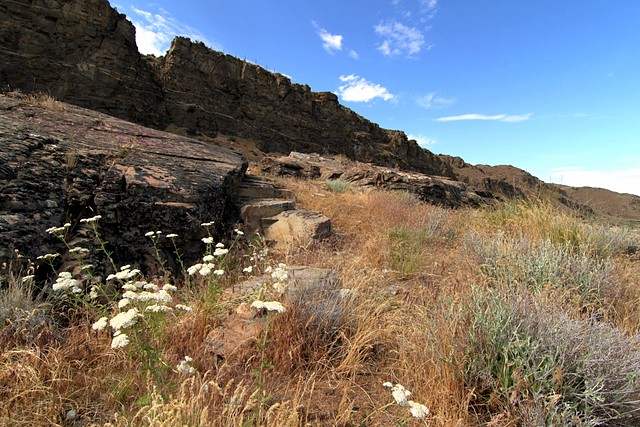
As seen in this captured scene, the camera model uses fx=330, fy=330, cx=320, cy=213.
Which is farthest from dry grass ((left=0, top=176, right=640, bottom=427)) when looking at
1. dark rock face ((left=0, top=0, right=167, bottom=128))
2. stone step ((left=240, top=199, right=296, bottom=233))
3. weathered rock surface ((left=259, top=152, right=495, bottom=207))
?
dark rock face ((left=0, top=0, right=167, bottom=128))

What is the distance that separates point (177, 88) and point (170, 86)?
62 cm

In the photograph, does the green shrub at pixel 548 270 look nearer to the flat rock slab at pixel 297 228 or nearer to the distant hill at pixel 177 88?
the flat rock slab at pixel 297 228

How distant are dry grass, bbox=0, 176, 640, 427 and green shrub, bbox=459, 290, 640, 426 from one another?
1.8 inches

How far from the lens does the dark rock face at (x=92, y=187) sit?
3072 millimetres

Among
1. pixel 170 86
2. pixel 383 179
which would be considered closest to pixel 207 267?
pixel 383 179

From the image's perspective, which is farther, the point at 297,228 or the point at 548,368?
the point at 297,228

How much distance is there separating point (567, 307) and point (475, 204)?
1161 centimetres

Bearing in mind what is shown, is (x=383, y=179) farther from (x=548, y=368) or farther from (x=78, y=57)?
(x=78, y=57)

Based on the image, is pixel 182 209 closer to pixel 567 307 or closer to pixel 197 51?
pixel 567 307

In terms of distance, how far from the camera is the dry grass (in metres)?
1.55

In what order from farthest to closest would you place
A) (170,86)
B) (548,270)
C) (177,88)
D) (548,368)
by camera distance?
(177,88), (170,86), (548,270), (548,368)

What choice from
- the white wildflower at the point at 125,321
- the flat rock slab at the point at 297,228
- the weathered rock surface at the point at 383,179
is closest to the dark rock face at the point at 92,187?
the flat rock slab at the point at 297,228

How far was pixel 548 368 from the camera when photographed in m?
1.67

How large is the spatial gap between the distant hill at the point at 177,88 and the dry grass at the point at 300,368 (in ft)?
40.9
